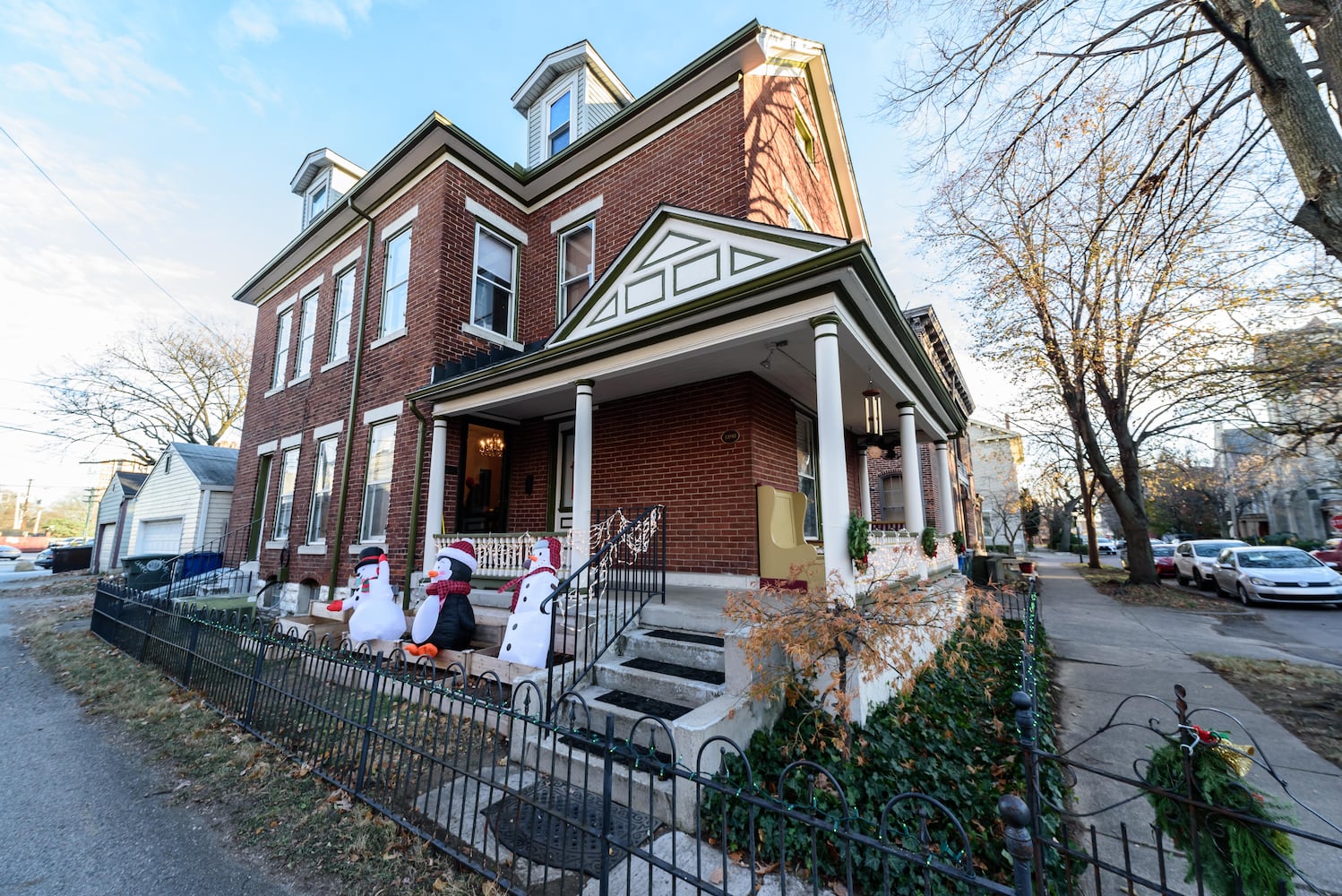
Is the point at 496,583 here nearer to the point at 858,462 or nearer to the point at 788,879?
the point at 788,879

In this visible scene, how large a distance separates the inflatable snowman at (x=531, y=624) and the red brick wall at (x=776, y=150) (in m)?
6.07

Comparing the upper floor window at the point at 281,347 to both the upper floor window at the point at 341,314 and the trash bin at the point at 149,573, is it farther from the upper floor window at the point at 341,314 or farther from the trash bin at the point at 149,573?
the trash bin at the point at 149,573

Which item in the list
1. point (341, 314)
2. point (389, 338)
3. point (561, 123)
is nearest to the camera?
point (389, 338)

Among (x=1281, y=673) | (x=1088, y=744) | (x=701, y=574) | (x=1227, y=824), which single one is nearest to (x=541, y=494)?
(x=701, y=574)

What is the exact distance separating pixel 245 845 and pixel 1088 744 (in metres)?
7.15

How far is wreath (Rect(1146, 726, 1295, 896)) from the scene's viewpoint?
2.19 meters

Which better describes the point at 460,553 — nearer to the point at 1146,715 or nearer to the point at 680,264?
the point at 680,264

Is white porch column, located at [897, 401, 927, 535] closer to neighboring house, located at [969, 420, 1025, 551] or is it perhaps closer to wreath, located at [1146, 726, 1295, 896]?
wreath, located at [1146, 726, 1295, 896]

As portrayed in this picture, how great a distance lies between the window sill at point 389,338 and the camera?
10.4 metres

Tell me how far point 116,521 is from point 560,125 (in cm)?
2786

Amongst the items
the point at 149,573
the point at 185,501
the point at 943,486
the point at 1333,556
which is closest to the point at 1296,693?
the point at 943,486

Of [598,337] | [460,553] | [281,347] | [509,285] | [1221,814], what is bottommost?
[1221,814]

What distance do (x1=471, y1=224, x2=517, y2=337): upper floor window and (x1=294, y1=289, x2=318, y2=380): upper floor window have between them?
5.29m

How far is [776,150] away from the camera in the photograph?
360 inches
